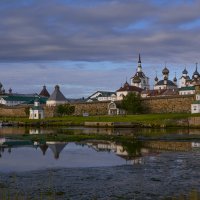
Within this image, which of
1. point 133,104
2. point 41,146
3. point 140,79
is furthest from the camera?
point 140,79

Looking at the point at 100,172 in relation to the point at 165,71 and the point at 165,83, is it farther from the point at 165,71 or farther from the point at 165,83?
the point at 165,71

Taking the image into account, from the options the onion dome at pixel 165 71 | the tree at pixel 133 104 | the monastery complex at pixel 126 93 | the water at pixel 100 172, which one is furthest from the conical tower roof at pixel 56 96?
the water at pixel 100 172

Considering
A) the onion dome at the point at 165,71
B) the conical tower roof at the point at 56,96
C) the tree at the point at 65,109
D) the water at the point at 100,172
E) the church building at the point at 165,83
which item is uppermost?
the onion dome at the point at 165,71

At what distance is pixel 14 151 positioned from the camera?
25.4m

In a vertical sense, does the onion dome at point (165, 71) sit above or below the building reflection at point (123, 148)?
above

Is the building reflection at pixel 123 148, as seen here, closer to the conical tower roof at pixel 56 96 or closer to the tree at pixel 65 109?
the tree at pixel 65 109

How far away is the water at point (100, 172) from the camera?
13039 mm

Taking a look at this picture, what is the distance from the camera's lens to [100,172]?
56.3 feet

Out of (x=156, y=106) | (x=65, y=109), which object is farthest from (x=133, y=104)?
(x=65, y=109)

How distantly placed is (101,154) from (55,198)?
461 inches

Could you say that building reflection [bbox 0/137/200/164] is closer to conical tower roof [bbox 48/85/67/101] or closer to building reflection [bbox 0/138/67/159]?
building reflection [bbox 0/138/67/159]

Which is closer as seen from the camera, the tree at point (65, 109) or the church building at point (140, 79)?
the tree at point (65, 109)

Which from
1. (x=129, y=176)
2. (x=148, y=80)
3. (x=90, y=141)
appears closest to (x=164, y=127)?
(x=90, y=141)

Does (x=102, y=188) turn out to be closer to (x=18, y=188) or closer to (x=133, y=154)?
(x=18, y=188)
